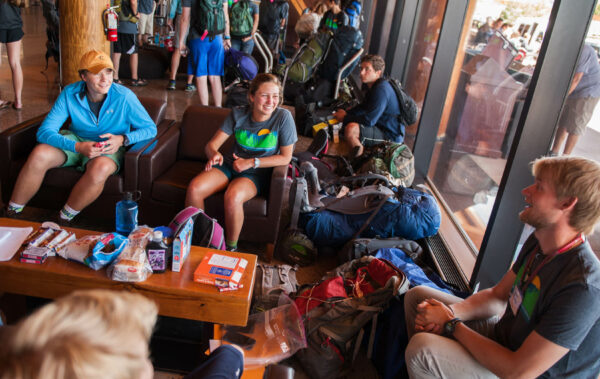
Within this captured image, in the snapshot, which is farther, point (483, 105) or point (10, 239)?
point (483, 105)

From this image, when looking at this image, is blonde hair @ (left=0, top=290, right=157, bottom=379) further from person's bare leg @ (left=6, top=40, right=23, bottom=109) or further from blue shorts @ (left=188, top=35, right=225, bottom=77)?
person's bare leg @ (left=6, top=40, right=23, bottom=109)

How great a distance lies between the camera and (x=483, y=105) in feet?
15.4

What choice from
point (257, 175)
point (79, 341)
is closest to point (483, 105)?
point (257, 175)

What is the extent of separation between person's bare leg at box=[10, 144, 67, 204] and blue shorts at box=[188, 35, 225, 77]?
2728mm

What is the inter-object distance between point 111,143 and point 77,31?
138cm

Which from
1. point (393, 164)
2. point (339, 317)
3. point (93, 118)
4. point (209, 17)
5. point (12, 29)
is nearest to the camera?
point (339, 317)

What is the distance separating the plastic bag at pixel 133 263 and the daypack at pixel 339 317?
0.86 m

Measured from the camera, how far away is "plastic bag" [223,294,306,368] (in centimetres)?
210

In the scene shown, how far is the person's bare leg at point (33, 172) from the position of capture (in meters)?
2.97

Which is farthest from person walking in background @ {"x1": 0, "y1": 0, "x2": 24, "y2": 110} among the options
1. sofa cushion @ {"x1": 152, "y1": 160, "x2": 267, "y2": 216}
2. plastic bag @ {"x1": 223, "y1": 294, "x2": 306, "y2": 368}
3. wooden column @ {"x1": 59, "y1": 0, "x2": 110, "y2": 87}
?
plastic bag @ {"x1": 223, "y1": 294, "x2": 306, "y2": 368}

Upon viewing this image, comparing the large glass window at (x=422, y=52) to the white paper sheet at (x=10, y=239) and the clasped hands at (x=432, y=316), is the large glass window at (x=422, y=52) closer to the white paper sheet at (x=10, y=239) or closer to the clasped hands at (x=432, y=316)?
the clasped hands at (x=432, y=316)

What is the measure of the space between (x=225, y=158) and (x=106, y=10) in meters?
1.77

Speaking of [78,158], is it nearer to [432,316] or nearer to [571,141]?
[432,316]

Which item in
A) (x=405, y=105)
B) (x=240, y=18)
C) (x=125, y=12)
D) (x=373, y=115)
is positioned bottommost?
(x=373, y=115)
